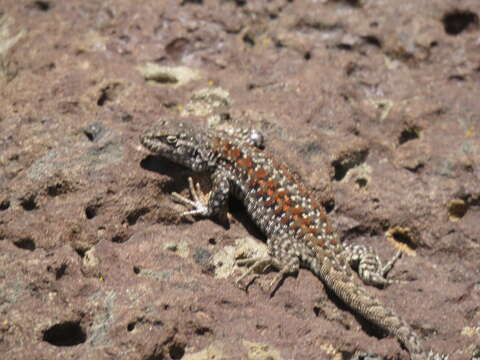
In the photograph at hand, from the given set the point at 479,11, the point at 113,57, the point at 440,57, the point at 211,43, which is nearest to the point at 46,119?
the point at 113,57

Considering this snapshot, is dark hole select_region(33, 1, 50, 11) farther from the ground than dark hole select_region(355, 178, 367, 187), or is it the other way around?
dark hole select_region(33, 1, 50, 11)

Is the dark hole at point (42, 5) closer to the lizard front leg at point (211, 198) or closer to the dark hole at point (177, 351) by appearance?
the lizard front leg at point (211, 198)

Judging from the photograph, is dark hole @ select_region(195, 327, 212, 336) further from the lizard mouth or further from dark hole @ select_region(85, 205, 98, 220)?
the lizard mouth

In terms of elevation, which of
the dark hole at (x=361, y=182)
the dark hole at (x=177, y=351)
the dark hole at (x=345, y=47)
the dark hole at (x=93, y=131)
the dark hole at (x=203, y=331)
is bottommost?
the dark hole at (x=177, y=351)

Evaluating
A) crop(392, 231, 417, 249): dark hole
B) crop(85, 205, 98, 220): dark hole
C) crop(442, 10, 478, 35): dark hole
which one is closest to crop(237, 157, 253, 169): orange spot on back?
crop(85, 205, 98, 220): dark hole

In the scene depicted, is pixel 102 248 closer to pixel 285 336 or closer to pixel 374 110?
pixel 285 336

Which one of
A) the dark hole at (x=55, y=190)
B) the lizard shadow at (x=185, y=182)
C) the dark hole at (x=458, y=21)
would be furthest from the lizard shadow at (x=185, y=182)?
the dark hole at (x=458, y=21)
